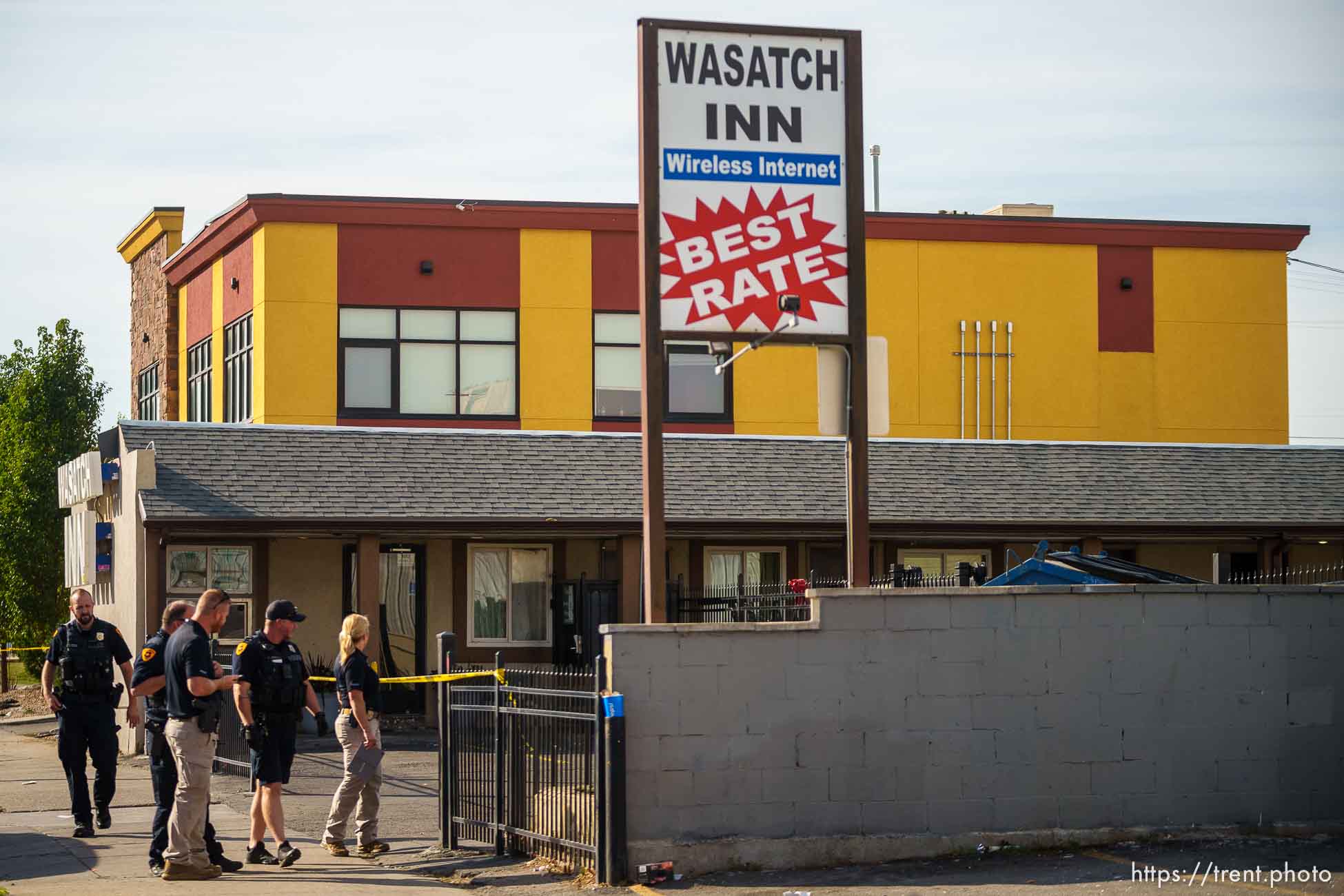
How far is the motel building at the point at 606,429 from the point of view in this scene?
24781 mm

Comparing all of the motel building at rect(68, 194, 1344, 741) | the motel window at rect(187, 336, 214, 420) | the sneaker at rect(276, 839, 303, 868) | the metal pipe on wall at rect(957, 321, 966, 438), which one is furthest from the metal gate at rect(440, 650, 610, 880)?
the motel window at rect(187, 336, 214, 420)

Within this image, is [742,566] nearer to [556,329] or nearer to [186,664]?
[556,329]

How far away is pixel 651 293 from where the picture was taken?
1278 centimetres

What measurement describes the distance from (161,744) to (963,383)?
65.6ft

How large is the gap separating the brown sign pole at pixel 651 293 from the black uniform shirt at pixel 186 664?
3.26m

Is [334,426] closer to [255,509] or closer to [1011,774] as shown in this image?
[255,509]

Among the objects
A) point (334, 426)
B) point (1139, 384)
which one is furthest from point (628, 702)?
point (1139, 384)

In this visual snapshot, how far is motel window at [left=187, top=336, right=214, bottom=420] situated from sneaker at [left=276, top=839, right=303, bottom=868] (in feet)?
65.9

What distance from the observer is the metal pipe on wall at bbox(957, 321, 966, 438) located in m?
30.3

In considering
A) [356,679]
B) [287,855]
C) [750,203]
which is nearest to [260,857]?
[287,855]

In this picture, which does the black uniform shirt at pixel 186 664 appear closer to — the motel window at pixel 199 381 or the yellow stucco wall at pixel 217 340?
Result: the yellow stucco wall at pixel 217 340

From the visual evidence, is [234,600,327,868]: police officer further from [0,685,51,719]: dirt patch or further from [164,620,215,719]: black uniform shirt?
[0,685,51,719]: dirt patch

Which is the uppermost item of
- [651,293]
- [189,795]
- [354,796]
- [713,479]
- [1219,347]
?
[1219,347]

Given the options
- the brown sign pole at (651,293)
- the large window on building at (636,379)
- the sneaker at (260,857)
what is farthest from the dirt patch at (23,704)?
the brown sign pole at (651,293)
